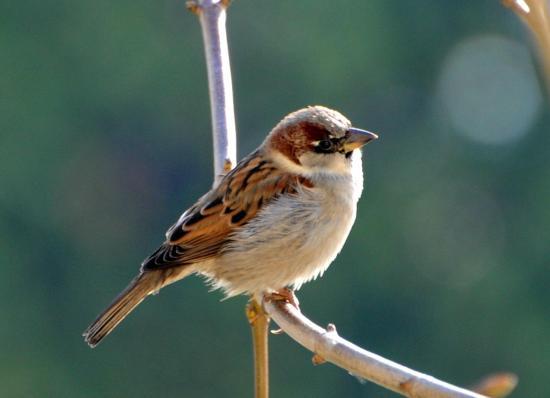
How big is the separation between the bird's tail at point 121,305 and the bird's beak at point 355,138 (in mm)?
573

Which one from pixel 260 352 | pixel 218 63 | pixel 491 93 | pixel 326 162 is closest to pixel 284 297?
pixel 326 162

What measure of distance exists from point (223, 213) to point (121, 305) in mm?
348

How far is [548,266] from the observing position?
53.9 ft

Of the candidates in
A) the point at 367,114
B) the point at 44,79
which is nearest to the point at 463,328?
the point at 367,114

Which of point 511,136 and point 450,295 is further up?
point 511,136

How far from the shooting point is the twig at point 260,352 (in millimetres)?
2131

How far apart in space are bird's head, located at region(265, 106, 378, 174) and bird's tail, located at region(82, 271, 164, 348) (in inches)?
17.4

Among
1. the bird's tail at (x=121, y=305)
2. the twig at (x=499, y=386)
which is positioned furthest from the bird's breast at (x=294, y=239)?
the twig at (x=499, y=386)

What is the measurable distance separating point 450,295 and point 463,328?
0.59 metres

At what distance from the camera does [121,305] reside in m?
3.20

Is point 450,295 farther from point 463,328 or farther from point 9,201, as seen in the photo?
point 9,201

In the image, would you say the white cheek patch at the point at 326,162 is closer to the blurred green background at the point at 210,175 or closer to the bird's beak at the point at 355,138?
the bird's beak at the point at 355,138

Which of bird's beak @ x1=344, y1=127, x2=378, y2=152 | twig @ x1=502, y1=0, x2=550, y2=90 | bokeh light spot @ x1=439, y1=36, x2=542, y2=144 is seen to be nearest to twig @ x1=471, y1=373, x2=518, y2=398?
twig @ x1=502, y1=0, x2=550, y2=90

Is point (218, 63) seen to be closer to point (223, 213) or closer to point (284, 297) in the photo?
point (284, 297)
